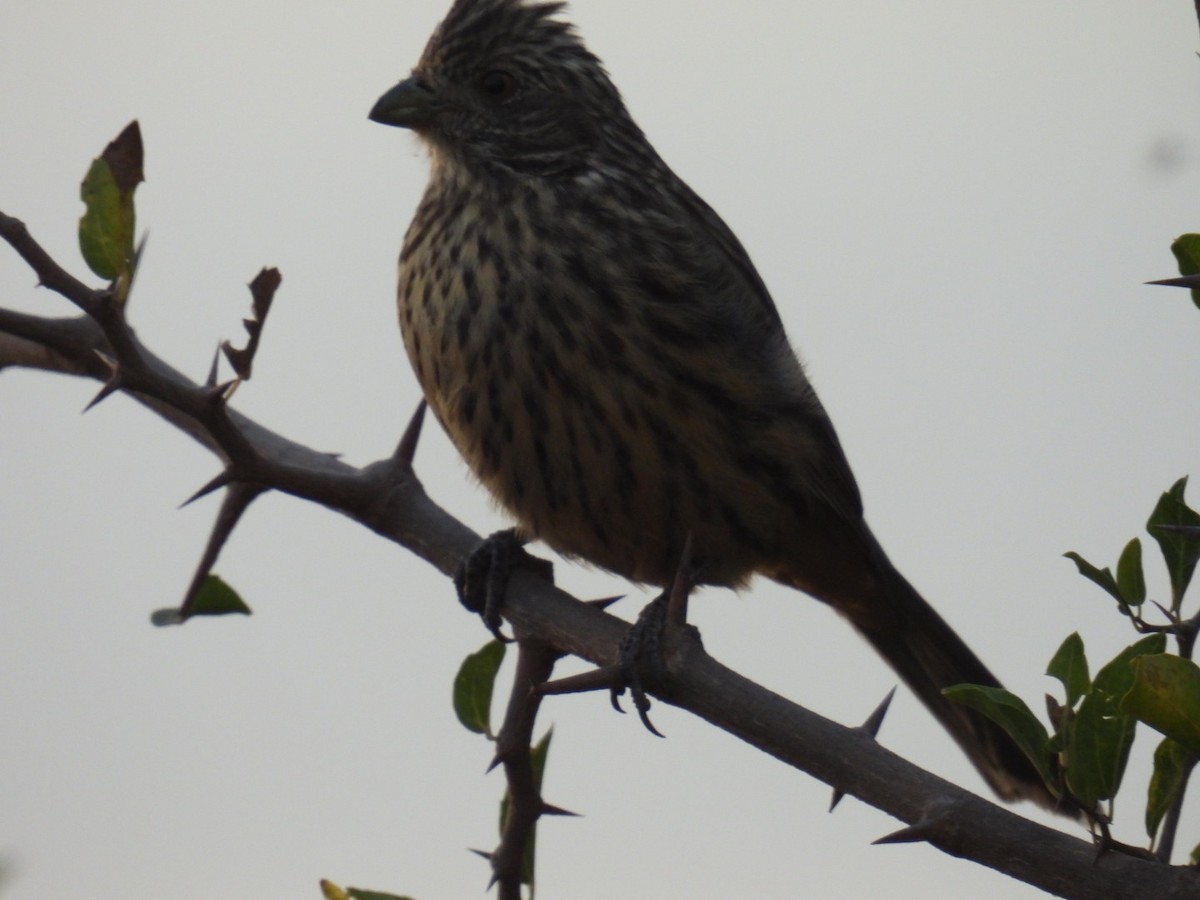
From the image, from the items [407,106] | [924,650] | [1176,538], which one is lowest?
[1176,538]

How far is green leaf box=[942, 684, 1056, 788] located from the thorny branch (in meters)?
0.15

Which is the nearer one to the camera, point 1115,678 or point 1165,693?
point 1165,693

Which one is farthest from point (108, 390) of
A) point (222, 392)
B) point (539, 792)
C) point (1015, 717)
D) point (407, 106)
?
point (407, 106)

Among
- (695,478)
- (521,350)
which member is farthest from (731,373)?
(521,350)

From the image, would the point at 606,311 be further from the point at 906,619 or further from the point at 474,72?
the point at 906,619

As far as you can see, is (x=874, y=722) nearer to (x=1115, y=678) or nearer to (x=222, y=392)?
(x=1115, y=678)

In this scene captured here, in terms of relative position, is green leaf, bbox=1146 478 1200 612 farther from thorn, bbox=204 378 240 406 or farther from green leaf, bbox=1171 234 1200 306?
thorn, bbox=204 378 240 406

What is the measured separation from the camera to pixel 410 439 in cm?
Result: 354

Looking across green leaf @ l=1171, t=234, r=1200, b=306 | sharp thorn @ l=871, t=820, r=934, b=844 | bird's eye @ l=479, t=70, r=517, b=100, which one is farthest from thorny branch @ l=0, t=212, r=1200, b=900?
bird's eye @ l=479, t=70, r=517, b=100

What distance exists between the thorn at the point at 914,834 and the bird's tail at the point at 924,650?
Answer: 2539mm

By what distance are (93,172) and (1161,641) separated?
1.92 m

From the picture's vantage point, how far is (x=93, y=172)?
272cm

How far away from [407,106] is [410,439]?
5.71ft

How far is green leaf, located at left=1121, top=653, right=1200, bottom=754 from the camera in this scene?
7.57 feet
